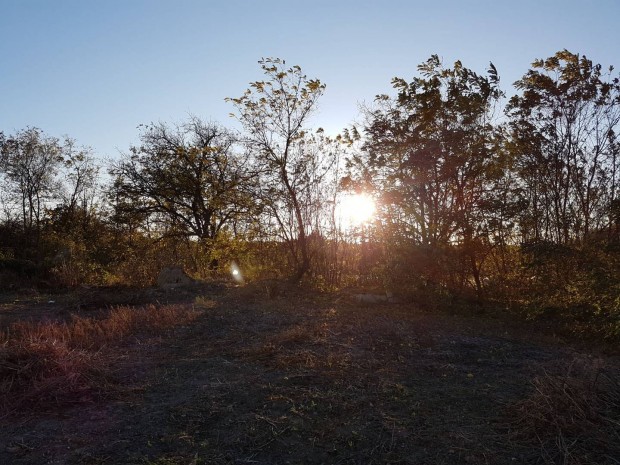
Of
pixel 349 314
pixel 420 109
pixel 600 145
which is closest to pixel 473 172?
pixel 420 109

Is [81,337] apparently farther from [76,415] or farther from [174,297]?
[174,297]

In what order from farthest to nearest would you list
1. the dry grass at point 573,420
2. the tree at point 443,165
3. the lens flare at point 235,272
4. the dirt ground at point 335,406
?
the lens flare at point 235,272 → the tree at point 443,165 → the dirt ground at point 335,406 → the dry grass at point 573,420

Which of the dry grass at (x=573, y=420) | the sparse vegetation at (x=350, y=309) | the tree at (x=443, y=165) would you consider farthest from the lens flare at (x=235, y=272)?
the dry grass at (x=573, y=420)

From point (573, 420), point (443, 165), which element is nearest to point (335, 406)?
point (573, 420)

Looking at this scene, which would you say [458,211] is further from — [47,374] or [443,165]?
[47,374]

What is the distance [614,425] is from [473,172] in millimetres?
6207

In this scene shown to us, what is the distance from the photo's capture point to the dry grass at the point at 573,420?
287cm

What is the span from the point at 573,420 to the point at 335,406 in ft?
5.26

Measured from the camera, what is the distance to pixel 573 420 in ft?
10.1

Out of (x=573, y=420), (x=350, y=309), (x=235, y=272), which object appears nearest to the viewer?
(x=573, y=420)

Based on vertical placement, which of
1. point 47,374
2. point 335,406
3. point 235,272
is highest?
point 235,272

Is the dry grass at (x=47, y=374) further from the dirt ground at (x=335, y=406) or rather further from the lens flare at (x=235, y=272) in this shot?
the lens flare at (x=235, y=272)

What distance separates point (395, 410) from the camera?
3652mm

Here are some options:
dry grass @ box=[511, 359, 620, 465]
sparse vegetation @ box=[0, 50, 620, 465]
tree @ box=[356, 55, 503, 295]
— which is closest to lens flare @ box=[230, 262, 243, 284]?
sparse vegetation @ box=[0, 50, 620, 465]
